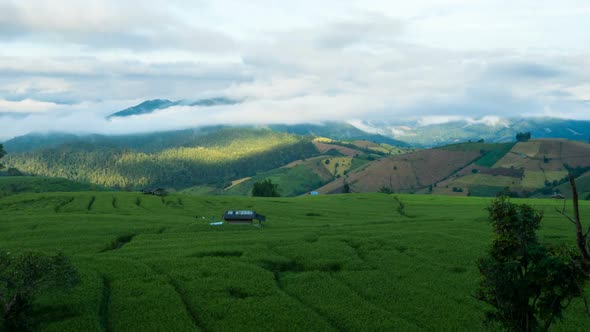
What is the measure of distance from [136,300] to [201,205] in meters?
99.4

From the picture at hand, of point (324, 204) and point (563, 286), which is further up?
point (563, 286)

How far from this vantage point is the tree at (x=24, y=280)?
132ft

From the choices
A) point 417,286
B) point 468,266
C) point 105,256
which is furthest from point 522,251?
point 105,256

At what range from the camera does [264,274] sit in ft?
190

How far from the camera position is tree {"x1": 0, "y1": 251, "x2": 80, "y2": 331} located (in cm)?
4031

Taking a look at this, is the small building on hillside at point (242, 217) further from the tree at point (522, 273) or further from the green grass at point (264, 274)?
the tree at point (522, 273)

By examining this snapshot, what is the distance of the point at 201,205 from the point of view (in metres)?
146

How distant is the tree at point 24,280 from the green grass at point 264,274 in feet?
8.32

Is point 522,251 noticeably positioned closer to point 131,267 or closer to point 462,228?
point 131,267

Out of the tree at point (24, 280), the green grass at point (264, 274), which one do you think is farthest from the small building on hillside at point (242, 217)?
the tree at point (24, 280)

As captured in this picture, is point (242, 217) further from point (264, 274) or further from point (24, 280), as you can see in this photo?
point (24, 280)

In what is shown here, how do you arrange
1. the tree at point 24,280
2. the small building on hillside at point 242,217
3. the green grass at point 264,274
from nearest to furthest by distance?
the tree at point 24,280
the green grass at point 264,274
the small building on hillside at point 242,217

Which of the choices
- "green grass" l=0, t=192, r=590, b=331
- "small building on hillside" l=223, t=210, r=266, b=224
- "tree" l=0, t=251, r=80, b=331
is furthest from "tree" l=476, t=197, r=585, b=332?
"small building on hillside" l=223, t=210, r=266, b=224

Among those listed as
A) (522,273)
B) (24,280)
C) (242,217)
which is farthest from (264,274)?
(242,217)
